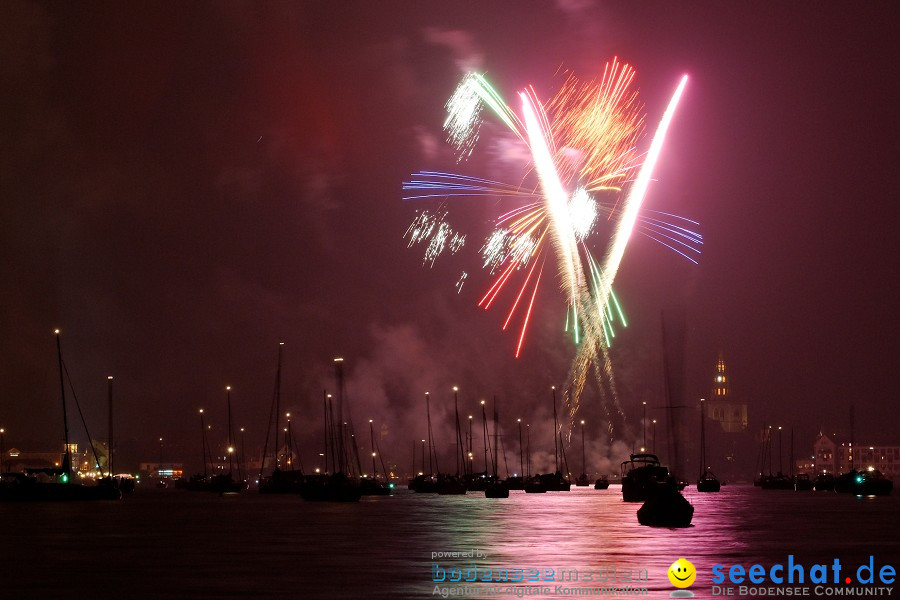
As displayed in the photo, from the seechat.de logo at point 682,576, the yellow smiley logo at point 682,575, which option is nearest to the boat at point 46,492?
the seechat.de logo at point 682,576

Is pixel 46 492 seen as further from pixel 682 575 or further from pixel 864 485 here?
pixel 682 575

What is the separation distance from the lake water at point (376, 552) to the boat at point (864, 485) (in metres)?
84.2

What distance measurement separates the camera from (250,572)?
34781 mm

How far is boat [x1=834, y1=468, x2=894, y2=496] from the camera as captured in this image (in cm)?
14925

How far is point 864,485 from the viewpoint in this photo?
151125 mm

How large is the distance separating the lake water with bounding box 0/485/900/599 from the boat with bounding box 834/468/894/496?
276ft

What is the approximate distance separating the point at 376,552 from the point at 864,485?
121350 mm

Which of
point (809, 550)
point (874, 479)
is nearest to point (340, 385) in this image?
point (874, 479)

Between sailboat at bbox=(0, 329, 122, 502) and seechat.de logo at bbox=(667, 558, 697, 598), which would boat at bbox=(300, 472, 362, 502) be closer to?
sailboat at bbox=(0, 329, 122, 502)

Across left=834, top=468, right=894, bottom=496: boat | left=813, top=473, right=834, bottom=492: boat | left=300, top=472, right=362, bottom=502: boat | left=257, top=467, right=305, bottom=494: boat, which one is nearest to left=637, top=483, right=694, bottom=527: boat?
left=300, top=472, right=362, bottom=502: boat

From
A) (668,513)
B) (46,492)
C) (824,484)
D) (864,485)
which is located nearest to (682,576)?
(668,513)

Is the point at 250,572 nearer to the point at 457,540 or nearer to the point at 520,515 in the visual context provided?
the point at 457,540

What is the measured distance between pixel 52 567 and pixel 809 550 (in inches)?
982

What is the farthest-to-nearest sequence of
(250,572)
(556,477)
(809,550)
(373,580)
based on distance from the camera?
(556,477), (809,550), (250,572), (373,580)
